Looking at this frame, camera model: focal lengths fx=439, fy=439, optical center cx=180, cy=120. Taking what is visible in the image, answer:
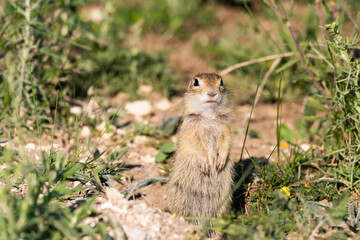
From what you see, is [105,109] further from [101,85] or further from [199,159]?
[199,159]

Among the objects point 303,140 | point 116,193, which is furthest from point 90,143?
point 303,140

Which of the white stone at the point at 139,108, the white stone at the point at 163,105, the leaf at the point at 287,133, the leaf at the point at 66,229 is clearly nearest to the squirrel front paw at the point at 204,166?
the leaf at the point at 66,229

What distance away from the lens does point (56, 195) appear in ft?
10.2

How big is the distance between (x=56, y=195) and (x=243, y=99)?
3658 mm

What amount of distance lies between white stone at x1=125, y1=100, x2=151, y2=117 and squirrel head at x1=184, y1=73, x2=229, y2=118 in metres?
1.76

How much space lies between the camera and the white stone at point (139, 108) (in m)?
5.73

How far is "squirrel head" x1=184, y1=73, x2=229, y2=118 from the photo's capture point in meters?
3.88

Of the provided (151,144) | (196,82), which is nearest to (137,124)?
(151,144)

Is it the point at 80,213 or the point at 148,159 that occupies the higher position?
the point at 80,213

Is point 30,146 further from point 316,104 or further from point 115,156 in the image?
point 316,104

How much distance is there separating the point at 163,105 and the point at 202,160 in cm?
223

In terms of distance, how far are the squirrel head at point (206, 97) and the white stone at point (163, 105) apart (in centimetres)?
188

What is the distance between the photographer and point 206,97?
387 cm

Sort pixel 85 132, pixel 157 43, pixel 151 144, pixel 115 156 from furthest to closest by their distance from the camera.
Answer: pixel 157 43 → pixel 151 144 → pixel 85 132 → pixel 115 156
